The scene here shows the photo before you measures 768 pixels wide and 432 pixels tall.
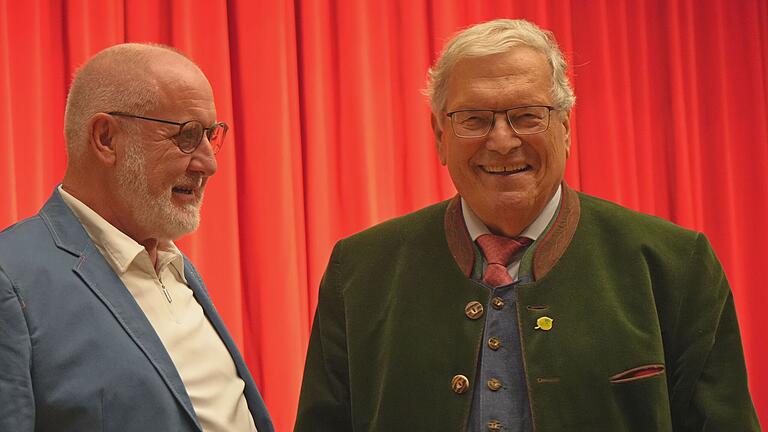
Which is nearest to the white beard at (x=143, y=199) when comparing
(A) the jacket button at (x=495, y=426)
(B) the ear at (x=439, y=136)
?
(B) the ear at (x=439, y=136)

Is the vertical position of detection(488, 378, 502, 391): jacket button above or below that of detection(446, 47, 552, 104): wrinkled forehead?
below

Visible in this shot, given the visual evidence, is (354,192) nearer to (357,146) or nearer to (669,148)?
(357,146)

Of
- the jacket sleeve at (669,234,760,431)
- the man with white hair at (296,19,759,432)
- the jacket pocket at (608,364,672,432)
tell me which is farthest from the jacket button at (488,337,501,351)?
the jacket sleeve at (669,234,760,431)

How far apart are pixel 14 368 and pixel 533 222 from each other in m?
1.05

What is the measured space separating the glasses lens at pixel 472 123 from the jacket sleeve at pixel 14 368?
922mm

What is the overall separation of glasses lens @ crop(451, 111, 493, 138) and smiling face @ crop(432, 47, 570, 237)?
1 centimetres

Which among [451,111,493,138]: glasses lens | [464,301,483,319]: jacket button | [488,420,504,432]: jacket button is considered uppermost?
[451,111,493,138]: glasses lens

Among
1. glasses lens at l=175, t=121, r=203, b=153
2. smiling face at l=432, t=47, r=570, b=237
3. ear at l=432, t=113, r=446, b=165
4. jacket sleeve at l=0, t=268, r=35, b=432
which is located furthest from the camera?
glasses lens at l=175, t=121, r=203, b=153

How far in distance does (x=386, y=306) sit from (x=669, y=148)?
8.69 feet

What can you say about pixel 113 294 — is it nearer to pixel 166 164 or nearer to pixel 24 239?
pixel 24 239

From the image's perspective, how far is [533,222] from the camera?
6.57 ft

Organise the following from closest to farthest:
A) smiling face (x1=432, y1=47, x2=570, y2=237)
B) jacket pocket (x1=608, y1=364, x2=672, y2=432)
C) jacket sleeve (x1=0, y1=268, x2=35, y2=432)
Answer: jacket sleeve (x1=0, y1=268, x2=35, y2=432) → jacket pocket (x1=608, y1=364, x2=672, y2=432) → smiling face (x1=432, y1=47, x2=570, y2=237)

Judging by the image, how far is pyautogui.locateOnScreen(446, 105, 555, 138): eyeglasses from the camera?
1.94 metres

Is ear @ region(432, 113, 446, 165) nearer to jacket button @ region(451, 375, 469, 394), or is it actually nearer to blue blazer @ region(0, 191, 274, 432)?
jacket button @ region(451, 375, 469, 394)
